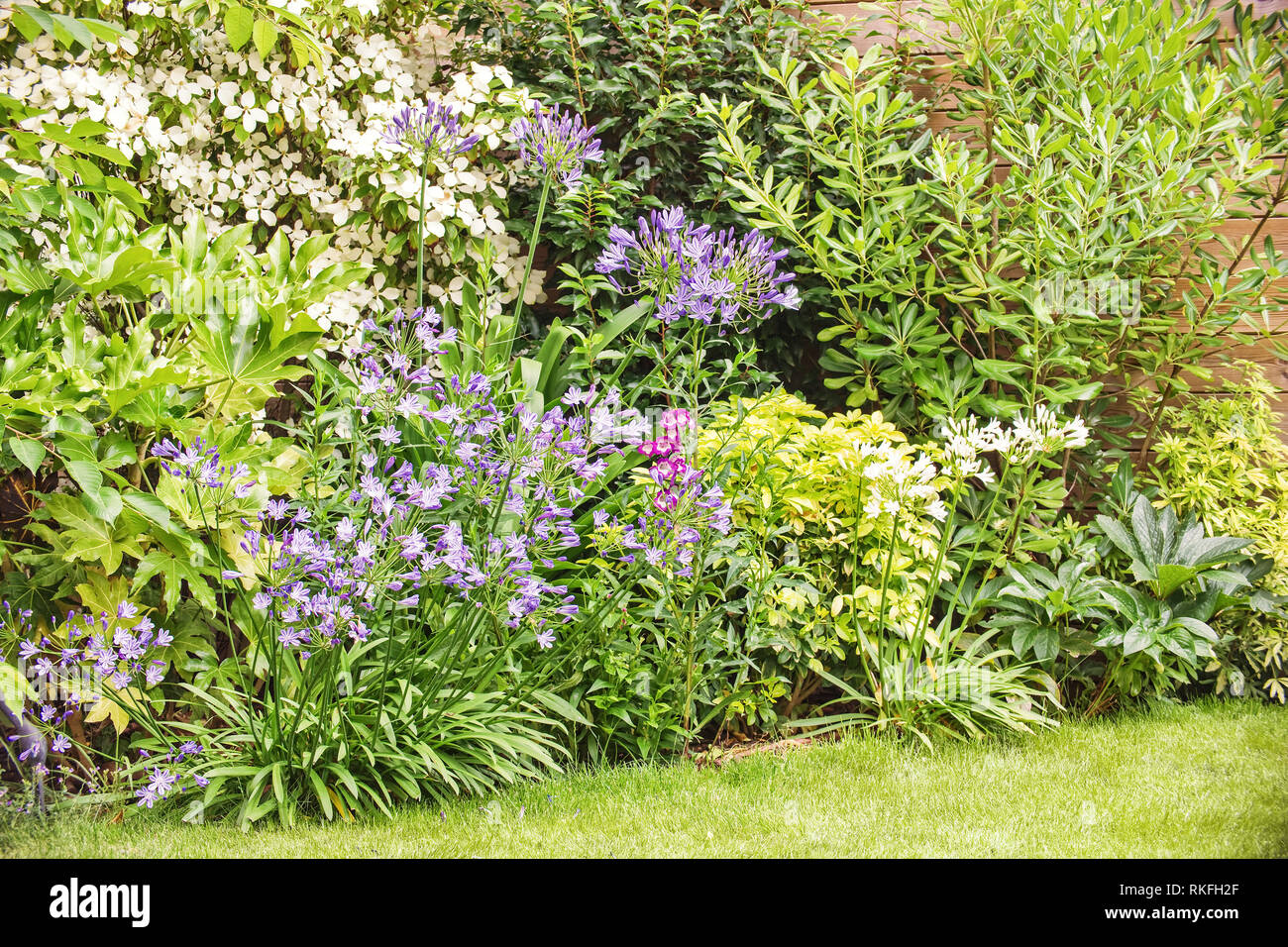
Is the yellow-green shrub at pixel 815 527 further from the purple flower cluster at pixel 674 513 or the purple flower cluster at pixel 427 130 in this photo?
the purple flower cluster at pixel 427 130

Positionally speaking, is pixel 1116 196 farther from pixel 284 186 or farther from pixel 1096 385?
pixel 284 186

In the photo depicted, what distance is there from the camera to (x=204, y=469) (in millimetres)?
1630

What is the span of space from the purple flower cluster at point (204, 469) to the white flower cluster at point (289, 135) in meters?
0.83

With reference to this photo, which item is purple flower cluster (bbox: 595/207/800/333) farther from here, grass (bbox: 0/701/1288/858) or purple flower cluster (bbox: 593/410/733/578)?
grass (bbox: 0/701/1288/858)

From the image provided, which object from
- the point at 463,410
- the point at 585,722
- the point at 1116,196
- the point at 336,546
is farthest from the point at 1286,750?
the point at 336,546

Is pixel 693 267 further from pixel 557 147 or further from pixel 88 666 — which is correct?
pixel 88 666

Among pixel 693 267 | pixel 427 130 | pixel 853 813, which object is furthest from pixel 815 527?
pixel 427 130

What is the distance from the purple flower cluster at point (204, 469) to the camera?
1612 millimetres

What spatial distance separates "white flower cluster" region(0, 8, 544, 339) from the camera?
2.59m

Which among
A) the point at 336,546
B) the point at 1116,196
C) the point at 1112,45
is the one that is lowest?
the point at 336,546

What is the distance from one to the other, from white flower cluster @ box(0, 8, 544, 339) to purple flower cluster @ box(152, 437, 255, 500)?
0.83 meters

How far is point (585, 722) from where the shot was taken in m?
2.19

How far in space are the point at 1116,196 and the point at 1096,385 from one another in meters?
0.56
